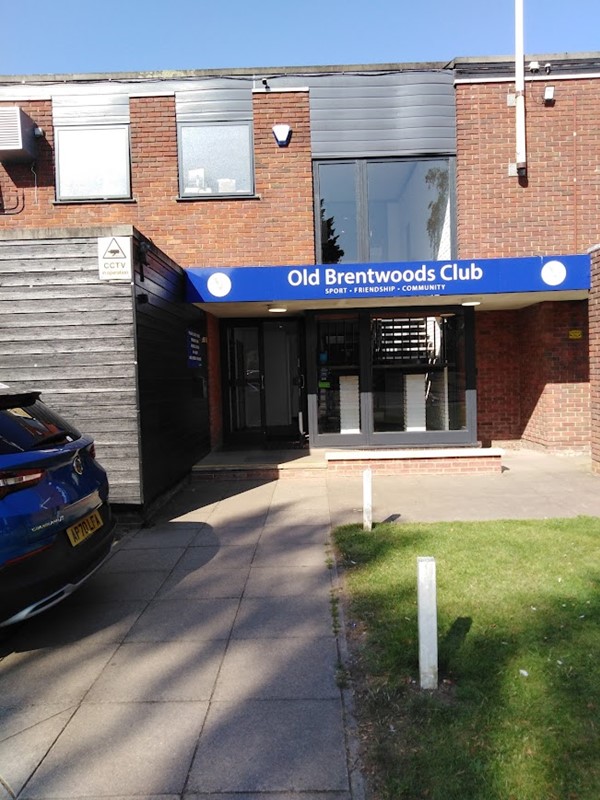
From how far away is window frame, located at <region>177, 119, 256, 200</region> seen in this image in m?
9.88

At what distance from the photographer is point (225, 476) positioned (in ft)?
29.8

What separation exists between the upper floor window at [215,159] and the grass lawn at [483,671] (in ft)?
23.1

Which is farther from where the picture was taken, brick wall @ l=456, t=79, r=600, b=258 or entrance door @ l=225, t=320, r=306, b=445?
entrance door @ l=225, t=320, r=306, b=445

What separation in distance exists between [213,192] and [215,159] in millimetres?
572

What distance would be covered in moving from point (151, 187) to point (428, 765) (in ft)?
31.5

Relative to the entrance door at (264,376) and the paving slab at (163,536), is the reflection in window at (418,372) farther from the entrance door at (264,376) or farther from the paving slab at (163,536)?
the paving slab at (163,536)

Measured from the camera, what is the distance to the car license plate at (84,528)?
12.7 ft

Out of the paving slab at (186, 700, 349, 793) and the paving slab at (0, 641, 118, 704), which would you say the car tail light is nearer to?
the paving slab at (0, 641, 118, 704)

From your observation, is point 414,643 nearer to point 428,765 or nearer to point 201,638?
point 428,765

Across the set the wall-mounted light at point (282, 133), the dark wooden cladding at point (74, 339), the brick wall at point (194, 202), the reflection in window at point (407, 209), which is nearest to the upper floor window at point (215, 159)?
the brick wall at point (194, 202)

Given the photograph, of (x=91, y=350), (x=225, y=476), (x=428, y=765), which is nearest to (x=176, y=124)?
(x=91, y=350)

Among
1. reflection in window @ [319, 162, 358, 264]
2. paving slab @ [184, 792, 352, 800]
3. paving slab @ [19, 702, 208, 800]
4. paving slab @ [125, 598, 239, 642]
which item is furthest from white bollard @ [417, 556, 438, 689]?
reflection in window @ [319, 162, 358, 264]

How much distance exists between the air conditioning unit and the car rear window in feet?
23.2

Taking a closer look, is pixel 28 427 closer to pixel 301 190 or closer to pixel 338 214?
pixel 301 190
